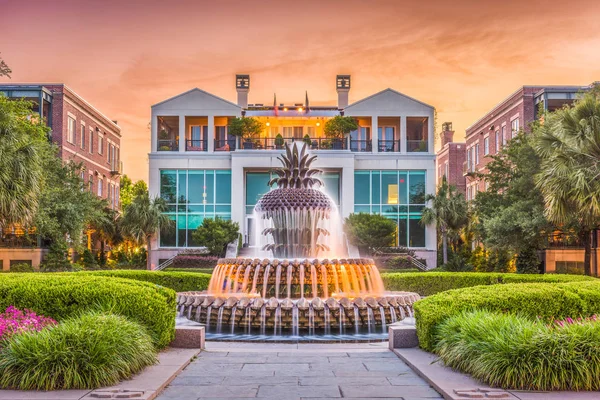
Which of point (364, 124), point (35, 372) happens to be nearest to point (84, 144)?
point (364, 124)

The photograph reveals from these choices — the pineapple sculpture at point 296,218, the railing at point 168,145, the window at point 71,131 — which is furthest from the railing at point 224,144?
the pineapple sculpture at point 296,218

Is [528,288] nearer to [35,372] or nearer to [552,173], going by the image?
[35,372]

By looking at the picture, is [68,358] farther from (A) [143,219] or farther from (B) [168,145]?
(B) [168,145]

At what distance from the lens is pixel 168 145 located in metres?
47.2

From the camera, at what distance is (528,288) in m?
11.5

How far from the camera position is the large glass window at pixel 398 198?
45.6m

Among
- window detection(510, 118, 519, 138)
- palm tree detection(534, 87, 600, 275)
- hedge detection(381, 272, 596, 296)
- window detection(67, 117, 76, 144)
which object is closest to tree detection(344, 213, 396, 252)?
hedge detection(381, 272, 596, 296)

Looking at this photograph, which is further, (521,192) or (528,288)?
(521,192)

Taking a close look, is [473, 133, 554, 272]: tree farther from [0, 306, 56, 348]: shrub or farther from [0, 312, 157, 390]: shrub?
[0, 312, 157, 390]: shrub

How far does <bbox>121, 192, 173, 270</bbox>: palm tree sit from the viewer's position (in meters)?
41.6

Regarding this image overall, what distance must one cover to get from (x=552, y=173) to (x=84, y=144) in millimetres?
35951

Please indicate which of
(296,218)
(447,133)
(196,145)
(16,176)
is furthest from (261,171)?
(296,218)

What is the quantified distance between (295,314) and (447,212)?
3054 cm

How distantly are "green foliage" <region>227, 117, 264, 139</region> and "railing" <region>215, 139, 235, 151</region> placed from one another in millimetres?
2182
